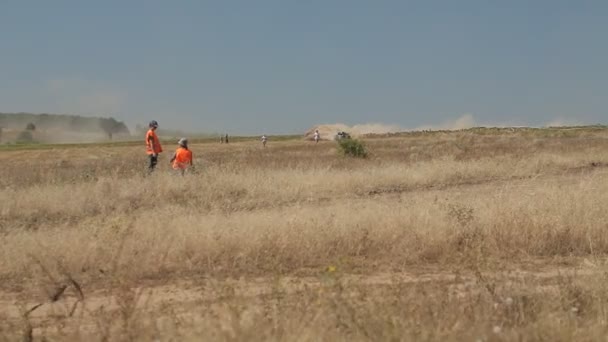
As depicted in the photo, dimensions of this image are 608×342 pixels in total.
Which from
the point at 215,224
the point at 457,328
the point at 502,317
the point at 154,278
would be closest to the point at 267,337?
the point at 457,328

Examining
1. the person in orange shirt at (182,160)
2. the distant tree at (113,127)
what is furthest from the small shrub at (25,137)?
the person in orange shirt at (182,160)

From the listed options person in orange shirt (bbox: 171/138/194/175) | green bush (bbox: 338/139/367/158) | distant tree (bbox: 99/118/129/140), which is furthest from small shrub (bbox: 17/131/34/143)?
person in orange shirt (bbox: 171/138/194/175)

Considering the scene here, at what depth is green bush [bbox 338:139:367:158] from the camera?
34197 millimetres

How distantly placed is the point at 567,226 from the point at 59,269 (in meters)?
6.58

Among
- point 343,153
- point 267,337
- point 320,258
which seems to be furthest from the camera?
point 343,153

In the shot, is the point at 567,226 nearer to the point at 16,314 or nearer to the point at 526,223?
the point at 526,223

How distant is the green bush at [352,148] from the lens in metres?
34.2

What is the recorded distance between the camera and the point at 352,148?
114ft

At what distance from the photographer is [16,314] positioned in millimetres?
6418

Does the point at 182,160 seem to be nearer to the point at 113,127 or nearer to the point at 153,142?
the point at 153,142

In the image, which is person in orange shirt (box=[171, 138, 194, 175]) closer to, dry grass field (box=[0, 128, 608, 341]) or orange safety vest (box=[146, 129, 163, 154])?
orange safety vest (box=[146, 129, 163, 154])

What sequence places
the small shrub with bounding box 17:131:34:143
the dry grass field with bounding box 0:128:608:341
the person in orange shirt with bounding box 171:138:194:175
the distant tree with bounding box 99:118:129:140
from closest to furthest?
the dry grass field with bounding box 0:128:608:341
the person in orange shirt with bounding box 171:138:194:175
the small shrub with bounding box 17:131:34:143
the distant tree with bounding box 99:118:129:140

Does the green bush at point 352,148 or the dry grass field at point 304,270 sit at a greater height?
the green bush at point 352,148

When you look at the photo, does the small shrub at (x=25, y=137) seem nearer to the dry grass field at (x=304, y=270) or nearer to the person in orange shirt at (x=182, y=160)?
the person in orange shirt at (x=182, y=160)
